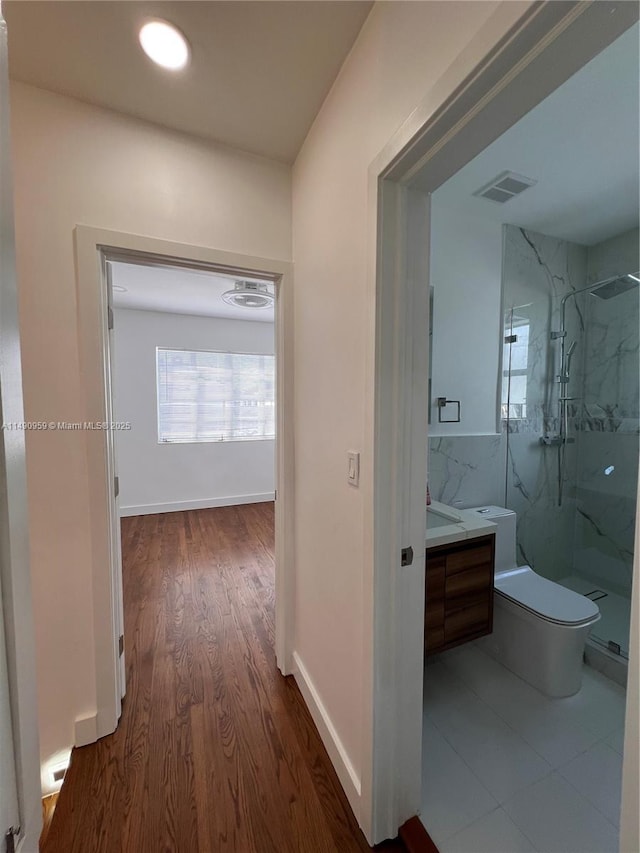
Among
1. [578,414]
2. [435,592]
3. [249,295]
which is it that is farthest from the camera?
[249,295]

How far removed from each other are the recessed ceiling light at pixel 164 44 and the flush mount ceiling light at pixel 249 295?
1.83 metres

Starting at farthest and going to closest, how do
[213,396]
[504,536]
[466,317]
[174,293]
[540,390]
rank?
[213,396] → [174,293] → [540,390] → [466,317] → [504,536]

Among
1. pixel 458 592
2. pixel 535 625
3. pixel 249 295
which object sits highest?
pixel 249 295

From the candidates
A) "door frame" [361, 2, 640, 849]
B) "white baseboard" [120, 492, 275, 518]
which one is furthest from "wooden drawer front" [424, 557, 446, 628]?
"white baseboard" [120, 492, 275, 518]

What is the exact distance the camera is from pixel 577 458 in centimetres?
258

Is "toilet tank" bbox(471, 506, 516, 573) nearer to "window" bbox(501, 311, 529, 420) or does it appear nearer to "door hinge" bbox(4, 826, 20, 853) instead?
"window" bbox(501, 311, 529, 420)

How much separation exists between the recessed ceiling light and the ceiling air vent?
1521 millimetres

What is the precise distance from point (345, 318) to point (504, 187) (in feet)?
4.75

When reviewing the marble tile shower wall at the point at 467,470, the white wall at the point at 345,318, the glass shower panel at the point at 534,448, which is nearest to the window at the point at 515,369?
the glass shower panel at the point at 534,448

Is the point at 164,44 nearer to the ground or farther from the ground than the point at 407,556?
farther from the ground

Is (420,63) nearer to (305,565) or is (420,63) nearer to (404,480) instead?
(404,480)

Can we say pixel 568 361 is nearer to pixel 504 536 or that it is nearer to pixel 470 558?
pixel 504 536

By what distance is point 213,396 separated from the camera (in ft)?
15.7

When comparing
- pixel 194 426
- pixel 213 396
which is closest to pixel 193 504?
pixel 194 426
